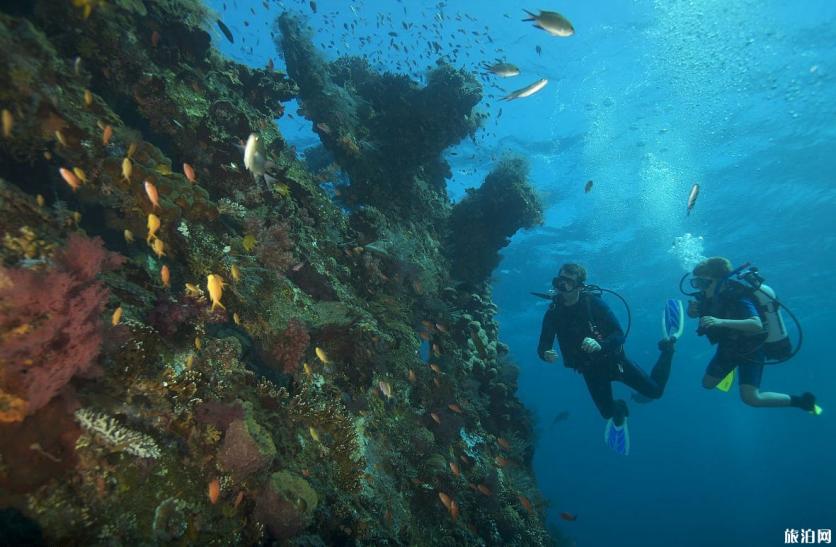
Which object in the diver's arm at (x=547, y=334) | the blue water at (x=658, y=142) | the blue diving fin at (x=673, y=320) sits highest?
the blue water at (x=658, y=142)

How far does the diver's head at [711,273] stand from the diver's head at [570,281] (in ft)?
9.52

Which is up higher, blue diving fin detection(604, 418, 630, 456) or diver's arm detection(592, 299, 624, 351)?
diver's arm detection(592, 299, 624, 351)

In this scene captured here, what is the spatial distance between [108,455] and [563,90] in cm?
2316

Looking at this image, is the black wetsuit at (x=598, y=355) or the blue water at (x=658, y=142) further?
the blue water at (x=658, y=142)

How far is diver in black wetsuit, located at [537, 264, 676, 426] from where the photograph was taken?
9.47m

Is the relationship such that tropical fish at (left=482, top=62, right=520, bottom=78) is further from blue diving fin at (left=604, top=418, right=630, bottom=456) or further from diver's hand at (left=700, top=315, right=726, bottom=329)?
blue diving fin at (left=604, top=418, right=630, bottom=456)

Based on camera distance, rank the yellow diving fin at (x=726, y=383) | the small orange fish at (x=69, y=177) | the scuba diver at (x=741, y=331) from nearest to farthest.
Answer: the small orange fish at (x=69, y=177), the scuba diver at (x=741, y=331), the yellow diving fin at (x=726, y=383)

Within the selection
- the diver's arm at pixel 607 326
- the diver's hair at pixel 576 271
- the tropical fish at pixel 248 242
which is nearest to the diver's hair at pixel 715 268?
the diver's arm at pixel 607 326

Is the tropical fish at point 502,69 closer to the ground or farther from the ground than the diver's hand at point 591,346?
farther from the ground

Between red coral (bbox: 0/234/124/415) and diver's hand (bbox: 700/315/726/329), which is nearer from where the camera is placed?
red coral (bbox: 0/234/124/415)

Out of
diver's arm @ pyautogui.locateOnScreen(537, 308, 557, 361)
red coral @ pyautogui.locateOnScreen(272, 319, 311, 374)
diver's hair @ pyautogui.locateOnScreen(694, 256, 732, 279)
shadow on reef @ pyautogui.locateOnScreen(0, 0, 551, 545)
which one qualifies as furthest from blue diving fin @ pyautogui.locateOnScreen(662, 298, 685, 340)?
red coral @ pyautogui.locateOnScreen(272, 319, 311, 374)

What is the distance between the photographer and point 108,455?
117 inches

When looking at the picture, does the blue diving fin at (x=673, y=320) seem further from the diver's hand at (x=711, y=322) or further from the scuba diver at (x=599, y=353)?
the diver's hand at (x=711, y=322)

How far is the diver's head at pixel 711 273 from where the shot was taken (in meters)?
9.62
